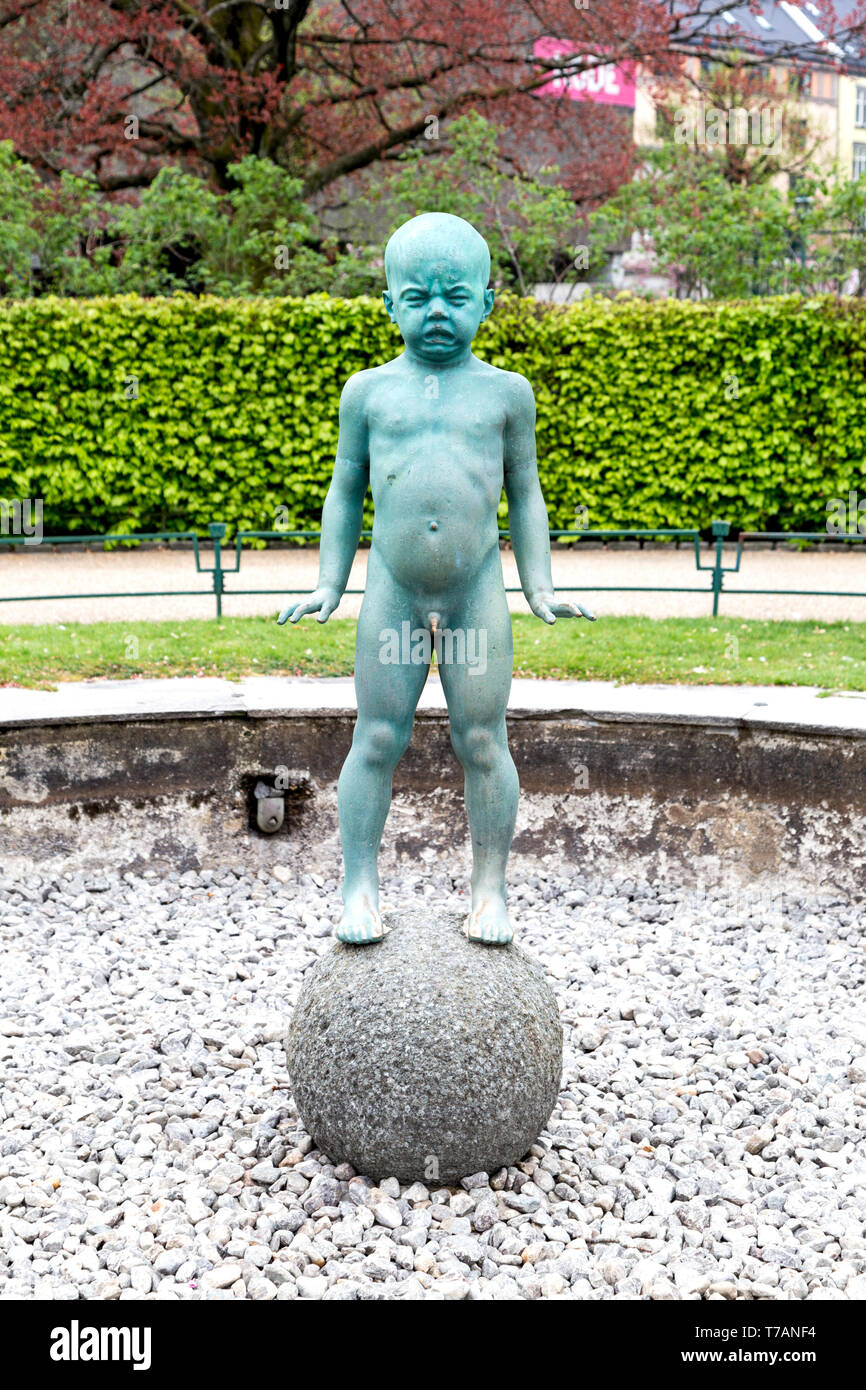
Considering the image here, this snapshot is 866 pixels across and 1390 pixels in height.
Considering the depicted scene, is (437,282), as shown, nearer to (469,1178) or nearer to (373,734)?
(373,734)

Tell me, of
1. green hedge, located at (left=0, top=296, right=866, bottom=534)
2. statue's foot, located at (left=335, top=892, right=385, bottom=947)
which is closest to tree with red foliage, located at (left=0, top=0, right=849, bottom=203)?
green hedge, located at (left=0, top=296, right=866, bottom=534)

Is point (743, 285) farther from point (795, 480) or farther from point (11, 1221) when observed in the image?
point (11, 1221)

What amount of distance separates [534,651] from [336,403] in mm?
6150

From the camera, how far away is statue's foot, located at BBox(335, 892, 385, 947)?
3621 millimetres

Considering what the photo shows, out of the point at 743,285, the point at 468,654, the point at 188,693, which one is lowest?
the point at 188,693

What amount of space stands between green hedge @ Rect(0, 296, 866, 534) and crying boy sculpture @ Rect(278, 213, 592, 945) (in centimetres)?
991

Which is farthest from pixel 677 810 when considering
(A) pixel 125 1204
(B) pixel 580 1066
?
(A) pixel 125 1204

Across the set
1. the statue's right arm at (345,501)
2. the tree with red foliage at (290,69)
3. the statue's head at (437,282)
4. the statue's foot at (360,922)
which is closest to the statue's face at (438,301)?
the statue's head at (437,282)

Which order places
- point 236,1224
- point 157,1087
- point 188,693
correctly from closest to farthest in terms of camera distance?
point 236,1224, point 157,1087, point 188,693

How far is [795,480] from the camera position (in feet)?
44.6

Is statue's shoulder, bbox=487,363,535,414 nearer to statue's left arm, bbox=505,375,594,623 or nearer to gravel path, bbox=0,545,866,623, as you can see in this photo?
statue's left arm, bbox=505,375,594,623

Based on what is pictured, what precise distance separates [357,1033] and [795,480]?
37.4 ft

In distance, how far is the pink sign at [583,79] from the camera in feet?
55.2

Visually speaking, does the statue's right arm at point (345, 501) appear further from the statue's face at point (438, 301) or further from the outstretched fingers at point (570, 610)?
the outstretched fingers at point (570, 610)
